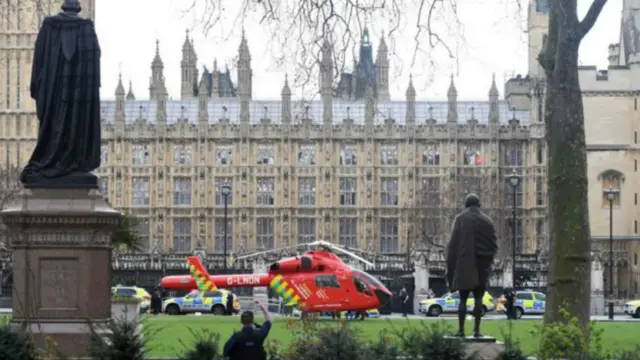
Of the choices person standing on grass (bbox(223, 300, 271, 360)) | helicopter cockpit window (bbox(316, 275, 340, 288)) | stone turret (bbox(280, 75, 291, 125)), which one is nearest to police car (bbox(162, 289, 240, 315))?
helicopter cockpit window (bbox(316, 275, 340, 288))

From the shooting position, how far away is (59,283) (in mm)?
17234

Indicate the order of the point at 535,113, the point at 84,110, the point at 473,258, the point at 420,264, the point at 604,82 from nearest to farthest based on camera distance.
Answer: the point at 84,110
the point at 473,258
the point at 420,264
the point at 604,82
the point at 535,113

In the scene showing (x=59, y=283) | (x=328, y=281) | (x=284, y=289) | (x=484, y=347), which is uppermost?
(x=59, y=283)

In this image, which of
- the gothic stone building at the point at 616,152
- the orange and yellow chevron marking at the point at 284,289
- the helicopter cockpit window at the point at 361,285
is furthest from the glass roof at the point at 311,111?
the helicopter cockpit window at the point at 361,285

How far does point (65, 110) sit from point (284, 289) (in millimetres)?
24445

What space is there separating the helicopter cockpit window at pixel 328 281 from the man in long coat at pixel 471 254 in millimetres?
22007

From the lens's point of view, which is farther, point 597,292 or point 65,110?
point 597,292

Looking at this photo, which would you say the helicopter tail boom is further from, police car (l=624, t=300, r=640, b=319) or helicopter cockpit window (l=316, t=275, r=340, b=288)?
police car (l=624, t=300, r=640, b=319)

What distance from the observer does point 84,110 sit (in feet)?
58.1

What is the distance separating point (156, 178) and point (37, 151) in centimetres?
7626

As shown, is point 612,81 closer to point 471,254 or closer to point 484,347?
point 471,254

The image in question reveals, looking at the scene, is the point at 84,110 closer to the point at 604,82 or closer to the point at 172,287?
the point at 172,287

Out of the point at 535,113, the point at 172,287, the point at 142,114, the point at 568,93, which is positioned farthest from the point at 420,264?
the point at 568,93

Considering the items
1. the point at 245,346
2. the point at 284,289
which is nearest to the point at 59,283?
the point at 245,346
